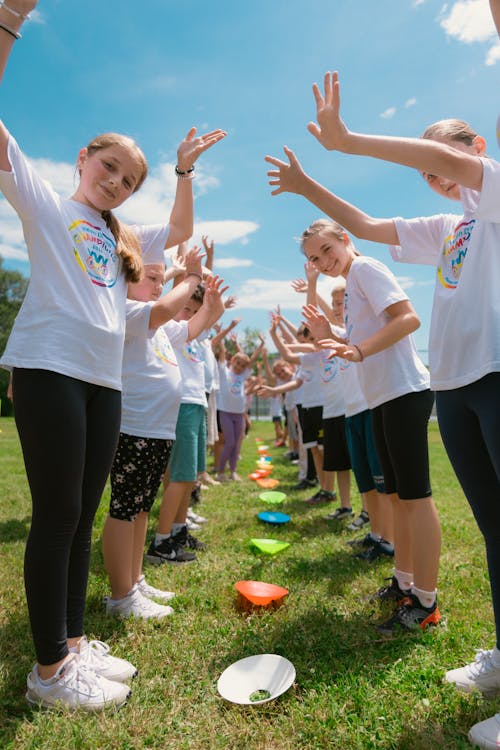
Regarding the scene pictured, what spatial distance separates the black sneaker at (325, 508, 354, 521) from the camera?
512cm

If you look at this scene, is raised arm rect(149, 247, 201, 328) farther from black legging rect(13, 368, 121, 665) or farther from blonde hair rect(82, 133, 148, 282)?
black legging rect(13, 368, 121, 665)

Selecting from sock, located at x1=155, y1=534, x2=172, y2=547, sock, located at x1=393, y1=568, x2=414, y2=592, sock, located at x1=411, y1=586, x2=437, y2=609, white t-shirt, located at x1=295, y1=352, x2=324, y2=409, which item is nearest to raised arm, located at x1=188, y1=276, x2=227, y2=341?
sock, located at x1=155, y1=534, x2=172, y2=547

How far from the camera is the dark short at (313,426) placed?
672cm

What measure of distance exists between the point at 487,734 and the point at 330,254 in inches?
95.1

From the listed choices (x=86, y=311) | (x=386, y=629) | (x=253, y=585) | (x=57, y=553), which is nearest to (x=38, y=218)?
(x=86, y=311)

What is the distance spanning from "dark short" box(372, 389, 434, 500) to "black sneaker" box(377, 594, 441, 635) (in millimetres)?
524

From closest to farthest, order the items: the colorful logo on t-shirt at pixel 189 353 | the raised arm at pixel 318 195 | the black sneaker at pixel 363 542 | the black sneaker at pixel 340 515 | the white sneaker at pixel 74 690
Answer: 1. the white sneaker at pixel 74 690
2. the raised arm at pixel 318 195
3. the black sneaker at pixel 363 542
4. the colorful logo on t-shirt at pixel 189 353
5. the black sneaker at pixel 340 515

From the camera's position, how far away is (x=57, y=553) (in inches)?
70.6

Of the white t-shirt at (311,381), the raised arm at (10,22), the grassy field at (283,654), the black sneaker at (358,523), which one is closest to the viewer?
the raised arm at (10,22)

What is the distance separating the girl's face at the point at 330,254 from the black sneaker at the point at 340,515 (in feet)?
9.72

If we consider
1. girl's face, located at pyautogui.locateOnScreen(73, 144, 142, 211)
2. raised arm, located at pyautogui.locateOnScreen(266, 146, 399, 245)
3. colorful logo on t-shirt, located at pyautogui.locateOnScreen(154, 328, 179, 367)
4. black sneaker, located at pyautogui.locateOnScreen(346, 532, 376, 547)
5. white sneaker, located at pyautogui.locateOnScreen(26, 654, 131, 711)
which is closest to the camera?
white sneaker, located at pyautogui.locateOnScreen(26, 654, 131, 711)

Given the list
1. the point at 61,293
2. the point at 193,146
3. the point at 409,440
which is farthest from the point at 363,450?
the point at 61,293

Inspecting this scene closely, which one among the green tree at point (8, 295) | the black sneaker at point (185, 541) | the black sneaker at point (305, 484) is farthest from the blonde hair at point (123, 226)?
the green tree at point (8, 295)

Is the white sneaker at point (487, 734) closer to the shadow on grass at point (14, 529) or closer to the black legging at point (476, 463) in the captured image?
the black legging at point (476, 463)
